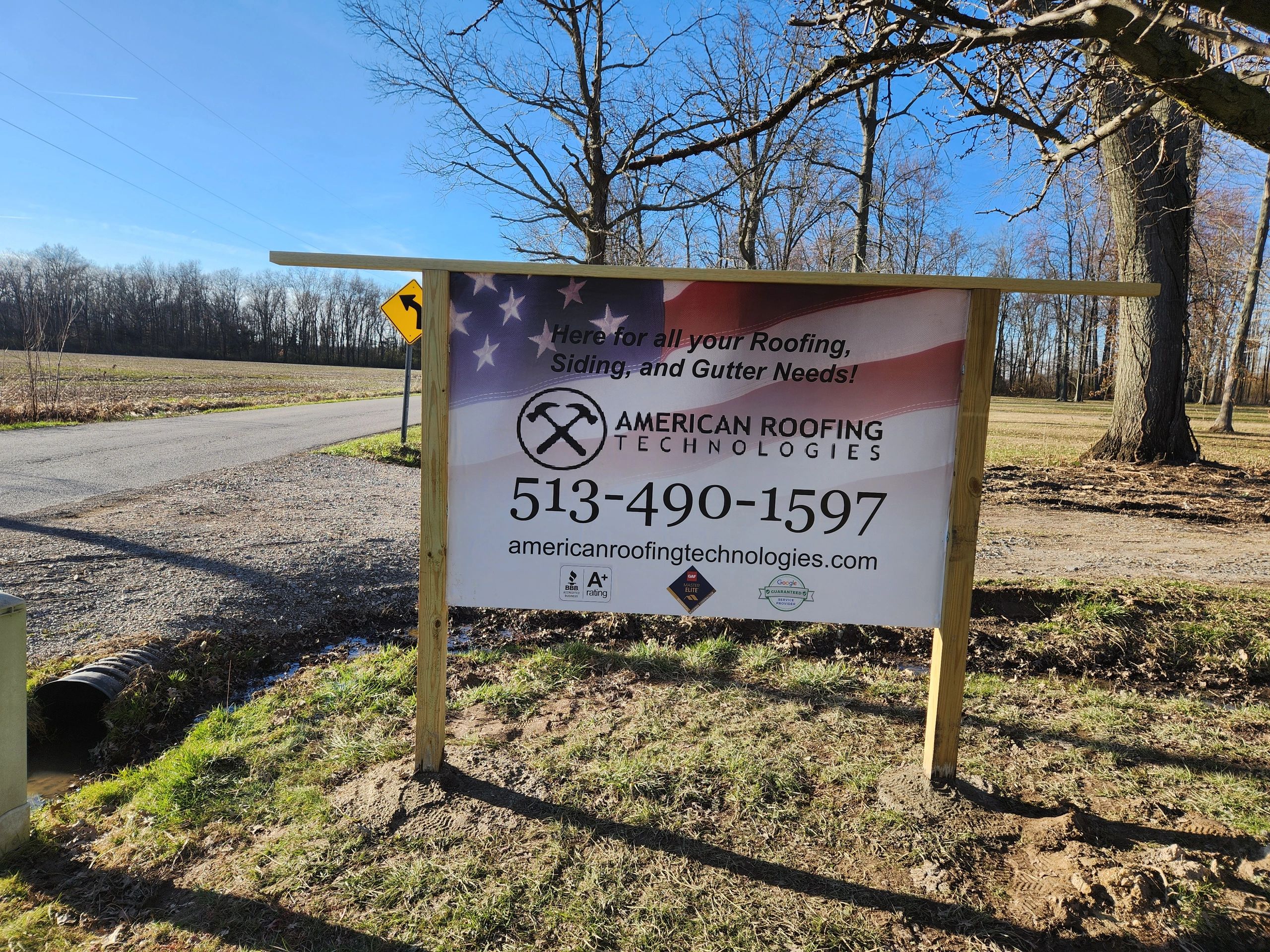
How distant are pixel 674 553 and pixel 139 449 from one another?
44.3 ft

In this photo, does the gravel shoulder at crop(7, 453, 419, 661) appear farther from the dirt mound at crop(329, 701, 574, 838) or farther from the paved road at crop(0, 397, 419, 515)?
the dirt mound at crop(329, 701, 574, 838)

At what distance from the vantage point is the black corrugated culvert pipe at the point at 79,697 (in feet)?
11.9

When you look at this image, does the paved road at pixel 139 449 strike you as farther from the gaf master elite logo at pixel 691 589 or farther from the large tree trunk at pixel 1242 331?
the large tree trunk at pixel 1242 331

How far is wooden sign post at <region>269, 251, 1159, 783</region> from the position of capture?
2744mm

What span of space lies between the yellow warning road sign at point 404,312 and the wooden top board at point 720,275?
9058 mm

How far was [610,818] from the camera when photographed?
106 inches

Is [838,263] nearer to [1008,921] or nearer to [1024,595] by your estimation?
[1024,595]

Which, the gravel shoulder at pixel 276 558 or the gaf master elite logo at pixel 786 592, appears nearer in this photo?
the gaf master elite logo at pixel 786 592

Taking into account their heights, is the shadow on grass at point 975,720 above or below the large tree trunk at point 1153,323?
below

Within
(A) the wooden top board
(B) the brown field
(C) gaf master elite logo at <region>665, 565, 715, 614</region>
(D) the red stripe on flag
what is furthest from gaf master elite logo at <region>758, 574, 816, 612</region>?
(B) the brown field

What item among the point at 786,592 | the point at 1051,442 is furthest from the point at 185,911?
the point at 1051,442

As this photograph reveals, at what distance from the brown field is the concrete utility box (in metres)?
A: 17.4

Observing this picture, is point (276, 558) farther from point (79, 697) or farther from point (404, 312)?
point (404, 312)

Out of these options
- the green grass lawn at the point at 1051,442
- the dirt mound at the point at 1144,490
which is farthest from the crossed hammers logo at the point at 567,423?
the dirt mound at the point at 1144,490
